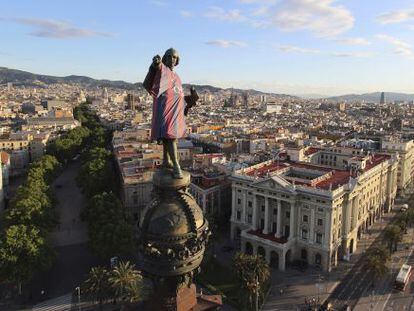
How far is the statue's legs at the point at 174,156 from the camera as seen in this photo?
48.1 ft

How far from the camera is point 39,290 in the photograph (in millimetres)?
60531

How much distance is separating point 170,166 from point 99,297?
43564 millimetres

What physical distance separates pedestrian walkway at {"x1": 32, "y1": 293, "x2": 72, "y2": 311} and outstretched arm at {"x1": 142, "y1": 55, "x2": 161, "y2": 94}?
5000 cm

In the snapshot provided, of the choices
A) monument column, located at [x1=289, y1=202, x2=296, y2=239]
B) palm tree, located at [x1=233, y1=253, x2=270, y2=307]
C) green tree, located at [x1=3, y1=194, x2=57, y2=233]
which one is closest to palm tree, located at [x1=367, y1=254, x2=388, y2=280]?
monument column, located at [x1=289, y1=202, x2=296, y2=239]

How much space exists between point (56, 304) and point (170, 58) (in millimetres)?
51571

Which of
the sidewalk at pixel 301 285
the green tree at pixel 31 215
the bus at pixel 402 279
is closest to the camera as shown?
the sidewalk at pixel 301 285

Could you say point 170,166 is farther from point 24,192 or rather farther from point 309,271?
point 24,192

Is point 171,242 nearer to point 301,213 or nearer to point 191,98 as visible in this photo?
point 191,98

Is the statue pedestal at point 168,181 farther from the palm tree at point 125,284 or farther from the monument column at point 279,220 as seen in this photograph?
the monument column at point 279,220

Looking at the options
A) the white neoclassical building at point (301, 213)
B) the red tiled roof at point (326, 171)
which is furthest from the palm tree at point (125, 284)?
the red tiled roof at point (326, 171)

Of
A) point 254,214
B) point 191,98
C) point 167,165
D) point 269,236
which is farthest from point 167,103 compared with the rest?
point 254,214

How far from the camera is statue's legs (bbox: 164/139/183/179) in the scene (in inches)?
577

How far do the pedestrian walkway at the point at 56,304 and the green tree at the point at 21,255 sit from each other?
4.13 metres

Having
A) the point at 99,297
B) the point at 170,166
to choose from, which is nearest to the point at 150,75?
the point at 170,166
